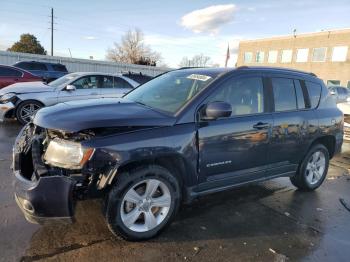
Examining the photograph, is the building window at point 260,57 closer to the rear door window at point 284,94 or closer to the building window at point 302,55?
the building window at point 302,55

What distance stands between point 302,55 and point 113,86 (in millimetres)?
39057

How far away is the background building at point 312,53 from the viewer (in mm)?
40344

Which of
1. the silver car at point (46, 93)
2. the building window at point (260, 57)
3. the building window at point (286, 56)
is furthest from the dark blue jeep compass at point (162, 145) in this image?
the building window at point (260, 57)

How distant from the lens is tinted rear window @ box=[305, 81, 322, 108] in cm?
528

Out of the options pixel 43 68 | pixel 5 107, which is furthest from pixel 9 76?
pixel 43 68

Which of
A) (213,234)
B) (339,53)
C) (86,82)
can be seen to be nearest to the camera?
(213,234)

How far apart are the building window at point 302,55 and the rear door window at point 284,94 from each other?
42564 millimetres

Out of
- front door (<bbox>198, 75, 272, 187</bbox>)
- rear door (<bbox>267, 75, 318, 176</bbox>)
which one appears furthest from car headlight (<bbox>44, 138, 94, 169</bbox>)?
rear door (<bbox>267, 75, 318, 176</bbox>)

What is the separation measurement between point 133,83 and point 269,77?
7.03m

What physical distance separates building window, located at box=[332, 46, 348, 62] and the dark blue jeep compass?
39890 millimetres

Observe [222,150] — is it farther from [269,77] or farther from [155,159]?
[269,77]

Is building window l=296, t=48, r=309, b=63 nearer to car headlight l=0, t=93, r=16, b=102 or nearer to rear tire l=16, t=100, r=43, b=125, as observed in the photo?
rear tire l=16, t=100, r=43, b=125

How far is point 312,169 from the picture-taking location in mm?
5539

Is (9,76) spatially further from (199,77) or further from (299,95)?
(299,95)
